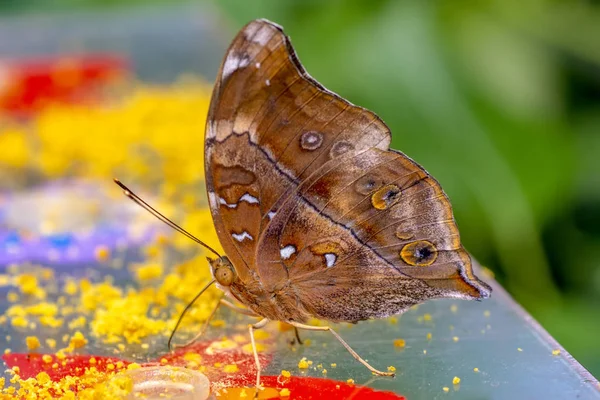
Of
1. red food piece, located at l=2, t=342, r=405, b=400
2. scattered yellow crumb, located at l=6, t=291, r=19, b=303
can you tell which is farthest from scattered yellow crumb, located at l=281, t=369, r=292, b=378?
scattered yellow crumb, located at l=6, t=291, r=19, b=303

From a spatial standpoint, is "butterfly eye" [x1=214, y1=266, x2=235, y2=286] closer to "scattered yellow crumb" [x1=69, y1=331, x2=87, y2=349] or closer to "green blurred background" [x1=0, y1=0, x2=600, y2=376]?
"scattered yellow crumb" [x1=69, y1=331, x2=87, y2=349]

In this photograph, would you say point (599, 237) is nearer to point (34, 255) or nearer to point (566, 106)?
point (566, 106)

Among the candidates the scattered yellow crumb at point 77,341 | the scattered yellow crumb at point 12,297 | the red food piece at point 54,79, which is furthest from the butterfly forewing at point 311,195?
the red food piece at point 54,79

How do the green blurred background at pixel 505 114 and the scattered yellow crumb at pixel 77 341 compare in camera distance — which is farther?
the green blurred background at pixel 505 114

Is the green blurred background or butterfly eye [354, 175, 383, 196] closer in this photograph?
butterfly eye [354, 175, 383, 196]

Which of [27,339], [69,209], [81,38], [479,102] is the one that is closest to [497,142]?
[479,102]

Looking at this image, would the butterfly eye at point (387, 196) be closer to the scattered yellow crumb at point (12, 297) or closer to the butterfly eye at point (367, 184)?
the butterfly eye at point (367, 184)

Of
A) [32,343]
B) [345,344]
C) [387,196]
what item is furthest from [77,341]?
[387,196]
